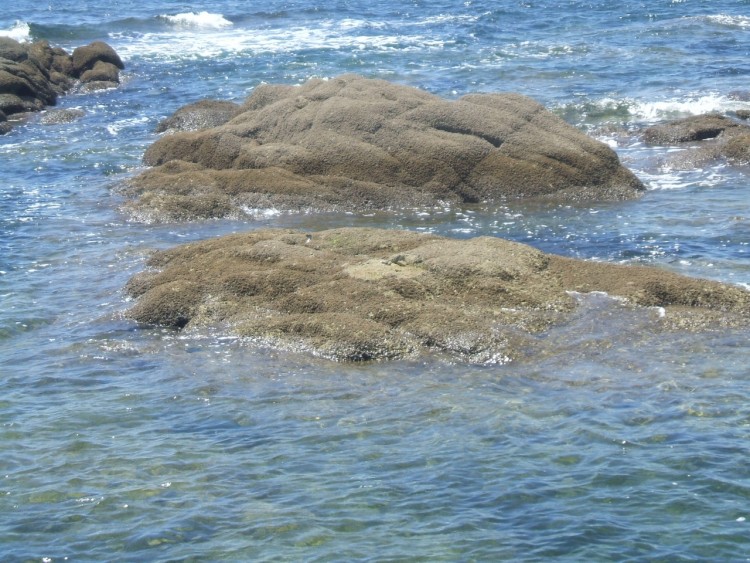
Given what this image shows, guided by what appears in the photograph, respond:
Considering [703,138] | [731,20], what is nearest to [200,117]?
[703,138]

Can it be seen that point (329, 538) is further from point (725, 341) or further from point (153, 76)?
point (153, 76)

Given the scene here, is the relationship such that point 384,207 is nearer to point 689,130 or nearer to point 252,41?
point 689,130

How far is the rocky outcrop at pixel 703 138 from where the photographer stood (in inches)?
809

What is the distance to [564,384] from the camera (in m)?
10.7

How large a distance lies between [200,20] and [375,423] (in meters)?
40.5

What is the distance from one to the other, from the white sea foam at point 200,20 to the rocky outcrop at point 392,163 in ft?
92.3

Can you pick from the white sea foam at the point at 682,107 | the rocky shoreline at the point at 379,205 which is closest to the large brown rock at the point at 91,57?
the rocky shoreline at the point at 379,205

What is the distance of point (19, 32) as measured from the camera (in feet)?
146

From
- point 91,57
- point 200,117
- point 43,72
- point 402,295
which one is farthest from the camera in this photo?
point 91,57

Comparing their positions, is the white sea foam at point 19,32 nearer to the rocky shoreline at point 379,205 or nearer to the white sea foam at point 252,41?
the white sea foam at point 252,41

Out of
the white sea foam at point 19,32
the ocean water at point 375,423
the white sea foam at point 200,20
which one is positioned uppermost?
the white sea foam at point 200,20

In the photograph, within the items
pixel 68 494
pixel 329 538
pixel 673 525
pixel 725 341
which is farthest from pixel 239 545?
pixel 725 341

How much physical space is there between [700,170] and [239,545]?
1454 centimetres

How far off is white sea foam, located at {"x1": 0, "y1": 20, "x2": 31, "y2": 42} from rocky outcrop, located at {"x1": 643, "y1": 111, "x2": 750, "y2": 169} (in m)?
30.1
